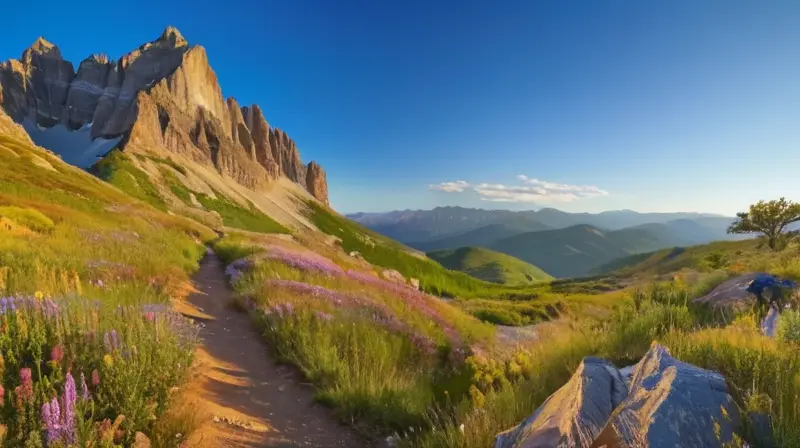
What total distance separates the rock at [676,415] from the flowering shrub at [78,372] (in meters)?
3.67

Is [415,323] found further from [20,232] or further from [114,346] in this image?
[20,232]

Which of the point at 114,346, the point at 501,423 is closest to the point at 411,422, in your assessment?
the point at 501,423

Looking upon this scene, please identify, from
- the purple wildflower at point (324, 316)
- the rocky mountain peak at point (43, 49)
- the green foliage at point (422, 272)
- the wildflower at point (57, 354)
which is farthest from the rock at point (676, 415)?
the rocky mountain peak at point (43, 49)

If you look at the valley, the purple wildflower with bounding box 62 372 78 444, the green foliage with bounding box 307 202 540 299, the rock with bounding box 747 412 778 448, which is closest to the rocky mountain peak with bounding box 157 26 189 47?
the green foliage with bounding box 307 202 540 299

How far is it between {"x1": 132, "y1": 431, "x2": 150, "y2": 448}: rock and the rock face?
3100mm

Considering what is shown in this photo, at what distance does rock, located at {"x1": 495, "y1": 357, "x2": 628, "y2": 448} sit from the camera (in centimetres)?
289

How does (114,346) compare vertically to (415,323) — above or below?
above

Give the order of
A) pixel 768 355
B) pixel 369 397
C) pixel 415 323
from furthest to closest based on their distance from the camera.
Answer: pixel 415 323 < pixel 369 397 < pixel 768 355

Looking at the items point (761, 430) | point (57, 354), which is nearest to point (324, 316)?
point (57, 354)

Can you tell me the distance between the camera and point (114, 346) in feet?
13.6

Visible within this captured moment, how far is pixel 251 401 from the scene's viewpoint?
566 centimetres

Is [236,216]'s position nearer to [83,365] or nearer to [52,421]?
[83,365]

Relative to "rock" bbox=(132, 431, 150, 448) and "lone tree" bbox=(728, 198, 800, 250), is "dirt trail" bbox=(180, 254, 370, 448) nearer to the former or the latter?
"rock" bbox=(132, 431, 150, 448)

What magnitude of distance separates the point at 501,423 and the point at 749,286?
317 inches
